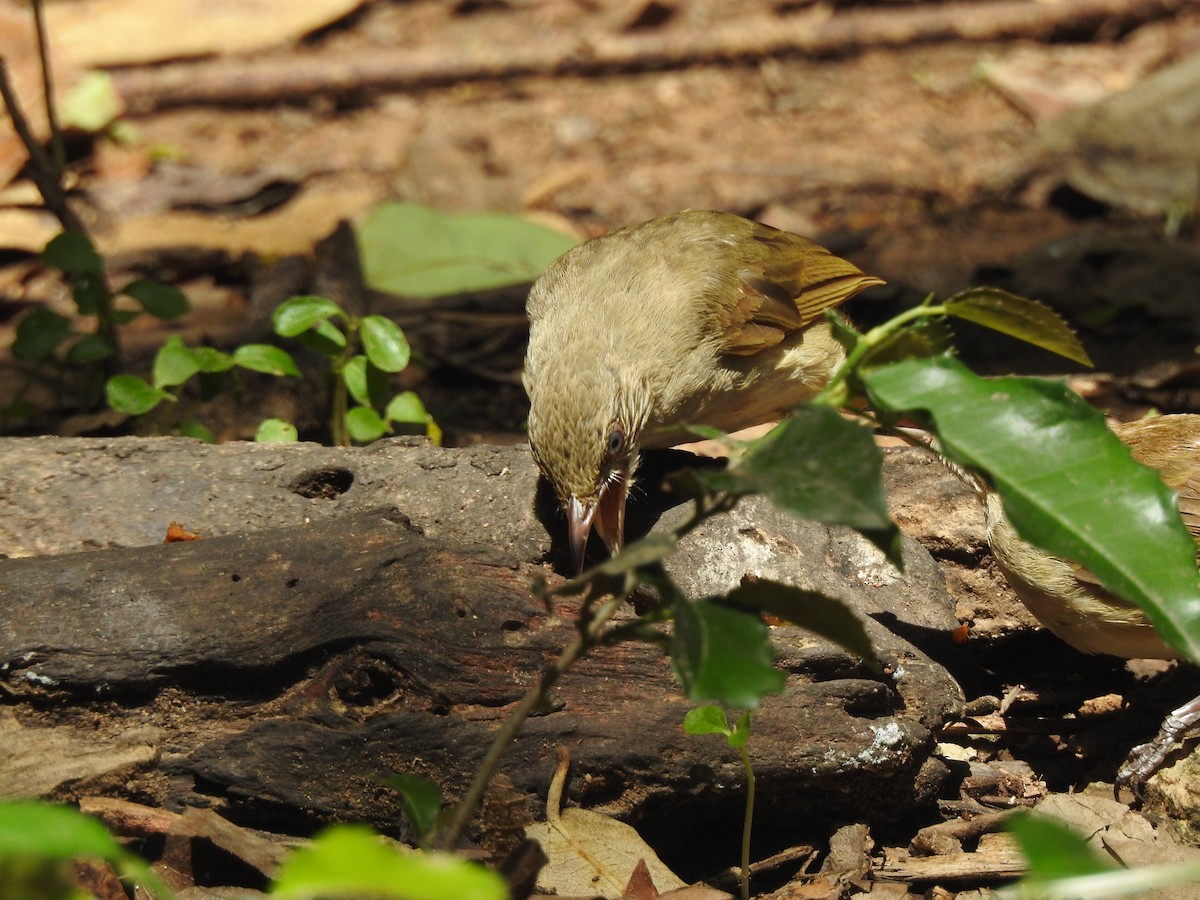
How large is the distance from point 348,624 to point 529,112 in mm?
8078

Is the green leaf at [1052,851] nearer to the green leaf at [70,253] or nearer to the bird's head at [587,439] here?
the bird's head at [587,439]

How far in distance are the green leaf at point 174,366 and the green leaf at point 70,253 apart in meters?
0.51

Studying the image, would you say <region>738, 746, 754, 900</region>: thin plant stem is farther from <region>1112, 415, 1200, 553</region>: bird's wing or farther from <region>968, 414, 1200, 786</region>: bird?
<region>1112, 415, 1200, 553</region>: bird's wing

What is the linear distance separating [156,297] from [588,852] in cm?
312

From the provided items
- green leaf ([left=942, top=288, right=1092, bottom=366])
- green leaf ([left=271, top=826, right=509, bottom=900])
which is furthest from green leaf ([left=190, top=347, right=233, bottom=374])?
green leaf ([left=271, top=826, right=509, bottom=900])

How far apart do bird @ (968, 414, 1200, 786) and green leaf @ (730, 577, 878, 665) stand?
5.06 ft

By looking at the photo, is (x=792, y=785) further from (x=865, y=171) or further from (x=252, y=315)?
(x=865, y=171)

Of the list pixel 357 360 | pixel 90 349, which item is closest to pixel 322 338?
pixel 357 360

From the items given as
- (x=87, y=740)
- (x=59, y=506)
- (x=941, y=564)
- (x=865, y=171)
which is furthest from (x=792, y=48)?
(x=87, y=740)

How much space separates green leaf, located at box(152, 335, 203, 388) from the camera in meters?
4.63

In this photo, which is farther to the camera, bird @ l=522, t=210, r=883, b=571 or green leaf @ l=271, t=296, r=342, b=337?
green leaf @ l=271, t=296, r=342, b=337

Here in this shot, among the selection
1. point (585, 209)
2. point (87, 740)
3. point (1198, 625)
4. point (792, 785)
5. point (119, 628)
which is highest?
point (1198, 625)

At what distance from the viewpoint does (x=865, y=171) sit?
9508 mm

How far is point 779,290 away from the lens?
5262 millimetres
